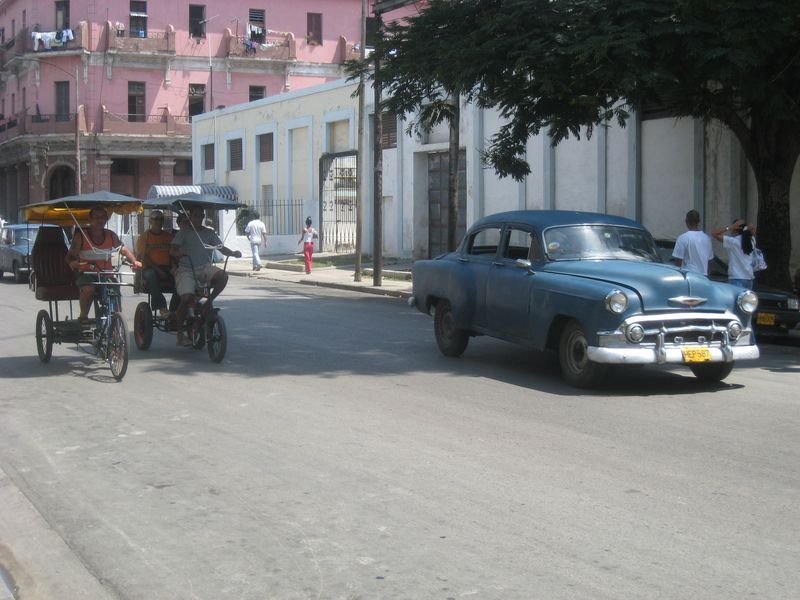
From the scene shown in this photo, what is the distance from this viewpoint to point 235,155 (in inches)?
1841

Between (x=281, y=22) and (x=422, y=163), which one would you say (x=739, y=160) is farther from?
(x=281, y=22)

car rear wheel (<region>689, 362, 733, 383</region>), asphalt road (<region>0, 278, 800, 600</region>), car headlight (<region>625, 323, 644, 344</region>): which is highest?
car headlight (<region>625, 323, 644, 344</region>)

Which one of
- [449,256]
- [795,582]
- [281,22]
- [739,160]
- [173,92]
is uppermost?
[281,22]

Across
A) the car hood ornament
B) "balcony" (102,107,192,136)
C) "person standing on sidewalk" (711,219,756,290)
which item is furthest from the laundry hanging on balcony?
the car hood ornament

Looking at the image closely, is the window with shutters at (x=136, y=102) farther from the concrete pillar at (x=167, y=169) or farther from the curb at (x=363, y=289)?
the curb at (x=363, y=289)

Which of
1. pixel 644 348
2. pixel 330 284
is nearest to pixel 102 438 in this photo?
pixel 644 348

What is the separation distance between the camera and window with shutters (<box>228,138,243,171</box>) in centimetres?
4625

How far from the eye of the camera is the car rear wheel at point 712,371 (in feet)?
35.0

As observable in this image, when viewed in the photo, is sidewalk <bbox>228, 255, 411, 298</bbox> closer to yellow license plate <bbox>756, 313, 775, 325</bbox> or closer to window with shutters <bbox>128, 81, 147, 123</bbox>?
yellow license plate <bbox>756, 313, 775, 325</bbox>

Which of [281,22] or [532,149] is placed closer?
[532,149]

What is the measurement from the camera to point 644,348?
991 centimetres

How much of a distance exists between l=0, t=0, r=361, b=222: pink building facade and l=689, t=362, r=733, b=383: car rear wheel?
47.3 metres

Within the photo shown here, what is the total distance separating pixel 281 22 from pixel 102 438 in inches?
1995

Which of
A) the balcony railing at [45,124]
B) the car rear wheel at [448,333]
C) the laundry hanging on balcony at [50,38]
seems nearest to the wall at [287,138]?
the balcony railing at [45,124]
